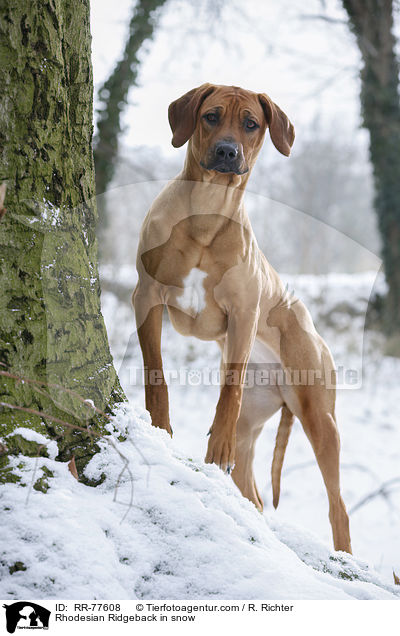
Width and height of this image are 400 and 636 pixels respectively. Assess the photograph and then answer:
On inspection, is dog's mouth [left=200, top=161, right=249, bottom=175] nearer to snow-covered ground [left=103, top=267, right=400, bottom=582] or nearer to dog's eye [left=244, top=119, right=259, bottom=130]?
dog's eye [left=244, top=119, right=259, bottom=130]

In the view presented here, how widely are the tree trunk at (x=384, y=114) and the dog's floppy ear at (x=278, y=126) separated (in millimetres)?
6470

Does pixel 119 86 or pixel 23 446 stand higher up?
pixel 119 86

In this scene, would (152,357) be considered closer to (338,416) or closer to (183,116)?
(183,116)

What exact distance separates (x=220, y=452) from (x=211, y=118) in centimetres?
120

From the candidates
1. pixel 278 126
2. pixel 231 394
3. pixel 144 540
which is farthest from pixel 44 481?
pixel 278 126

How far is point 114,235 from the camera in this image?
6430mm

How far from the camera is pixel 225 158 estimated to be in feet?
6.23

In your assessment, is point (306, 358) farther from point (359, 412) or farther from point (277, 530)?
point (359, 412)

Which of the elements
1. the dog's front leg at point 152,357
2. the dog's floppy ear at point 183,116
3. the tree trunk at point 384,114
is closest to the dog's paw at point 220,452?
the dog's front leg at point 152,357

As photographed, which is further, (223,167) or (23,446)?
(223,167)

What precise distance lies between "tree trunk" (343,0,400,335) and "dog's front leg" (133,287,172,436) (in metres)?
6.95

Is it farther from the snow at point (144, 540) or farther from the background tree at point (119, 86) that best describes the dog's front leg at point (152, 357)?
the background tree at point (119, 86)
